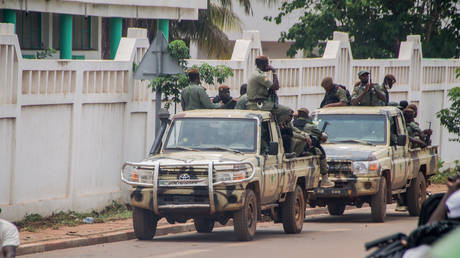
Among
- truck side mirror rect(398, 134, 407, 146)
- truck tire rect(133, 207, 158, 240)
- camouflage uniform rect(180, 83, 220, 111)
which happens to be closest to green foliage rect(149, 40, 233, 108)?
camouflage uniform rect(180, 83, 220, 111)

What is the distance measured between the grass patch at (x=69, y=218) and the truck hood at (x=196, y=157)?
209 centimetres

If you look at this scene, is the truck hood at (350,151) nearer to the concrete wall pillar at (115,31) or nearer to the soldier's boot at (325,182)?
the soldier's boot at (325,182)

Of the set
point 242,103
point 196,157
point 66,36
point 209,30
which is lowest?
point 196,157

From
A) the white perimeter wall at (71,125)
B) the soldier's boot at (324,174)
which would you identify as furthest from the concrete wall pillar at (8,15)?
the soldier's boot at (324,174)

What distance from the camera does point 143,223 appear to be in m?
13.4

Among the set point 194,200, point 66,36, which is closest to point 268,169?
point 194,200

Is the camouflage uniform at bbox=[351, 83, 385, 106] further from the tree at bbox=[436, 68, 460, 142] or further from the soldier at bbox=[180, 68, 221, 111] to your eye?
the tree at bbox=[436, 68, 460, 142]

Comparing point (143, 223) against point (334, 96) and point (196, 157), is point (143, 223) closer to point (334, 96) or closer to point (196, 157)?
point (196, 157)

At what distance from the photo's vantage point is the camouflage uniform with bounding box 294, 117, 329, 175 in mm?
15633

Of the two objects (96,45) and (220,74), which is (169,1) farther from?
(220,74)

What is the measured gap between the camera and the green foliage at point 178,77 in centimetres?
1609

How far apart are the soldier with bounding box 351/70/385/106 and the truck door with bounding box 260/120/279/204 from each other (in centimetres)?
446

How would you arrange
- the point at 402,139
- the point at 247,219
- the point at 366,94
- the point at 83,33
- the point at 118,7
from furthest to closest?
the point at 83,33 < the point at 118,7 < the point at 366,94 < the point at 402,139 < the point at 247,219

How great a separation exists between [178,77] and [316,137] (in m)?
2.57
